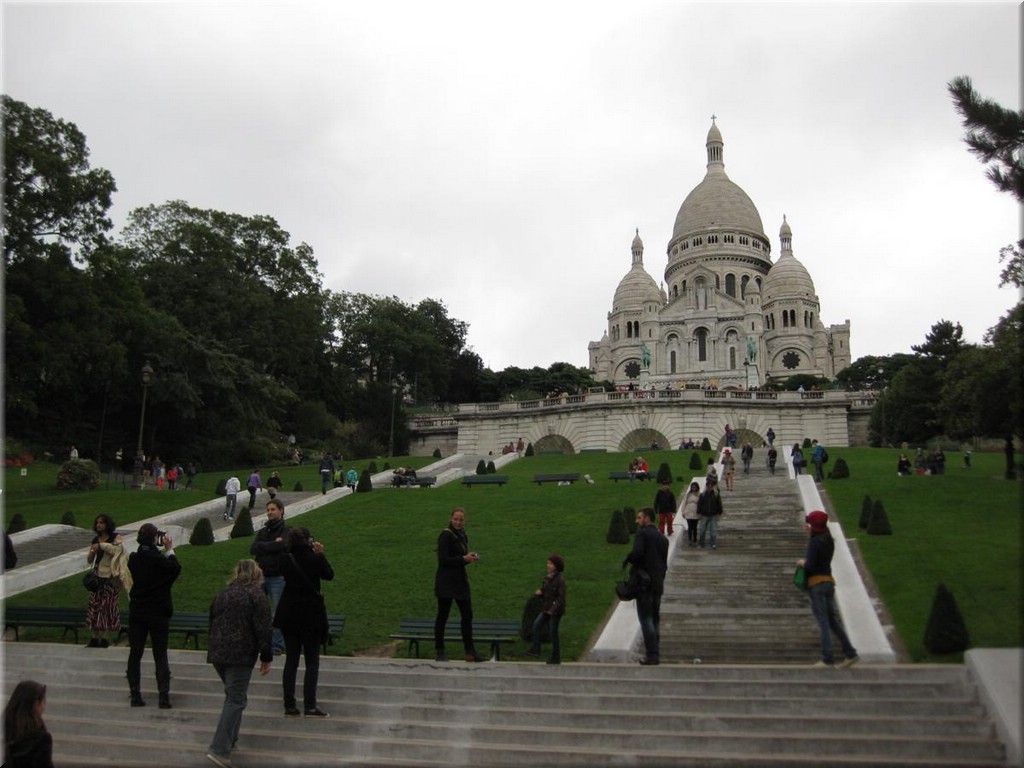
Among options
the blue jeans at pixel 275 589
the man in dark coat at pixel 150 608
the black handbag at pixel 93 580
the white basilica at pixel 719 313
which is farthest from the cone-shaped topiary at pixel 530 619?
the white basilica at pixel 719 313

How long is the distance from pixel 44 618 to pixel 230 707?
6.45 meters

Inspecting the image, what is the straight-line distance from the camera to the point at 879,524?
18656mm

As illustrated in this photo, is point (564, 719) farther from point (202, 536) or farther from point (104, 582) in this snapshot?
point (202, 536)

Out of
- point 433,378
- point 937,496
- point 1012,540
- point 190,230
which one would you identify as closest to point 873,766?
point 1012,540

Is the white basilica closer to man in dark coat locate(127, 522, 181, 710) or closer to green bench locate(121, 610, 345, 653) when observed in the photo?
green bench locate(121, 610, 345, 653)

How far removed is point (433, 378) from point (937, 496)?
176ft

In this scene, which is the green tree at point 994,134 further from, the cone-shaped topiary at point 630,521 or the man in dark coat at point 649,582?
the cone-shaped topiary at point 630,521

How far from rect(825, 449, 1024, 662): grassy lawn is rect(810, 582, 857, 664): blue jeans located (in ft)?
4.02

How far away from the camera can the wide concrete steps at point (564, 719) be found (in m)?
8.21

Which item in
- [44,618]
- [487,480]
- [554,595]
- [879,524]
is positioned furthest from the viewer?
[487,480]

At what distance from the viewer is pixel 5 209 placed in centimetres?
2889

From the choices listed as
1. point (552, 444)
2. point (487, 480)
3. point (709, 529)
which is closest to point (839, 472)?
point (487, 480)

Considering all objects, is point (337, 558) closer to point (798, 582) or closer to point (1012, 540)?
point (798, 582)

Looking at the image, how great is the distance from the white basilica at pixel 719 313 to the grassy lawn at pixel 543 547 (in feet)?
224
